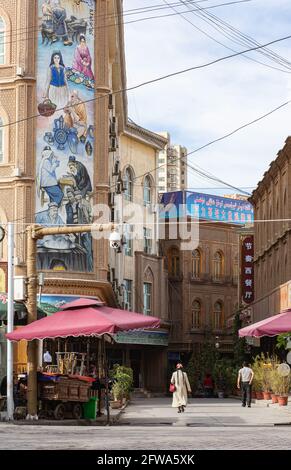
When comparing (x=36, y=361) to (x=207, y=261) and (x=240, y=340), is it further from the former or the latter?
(x=207, y=261)

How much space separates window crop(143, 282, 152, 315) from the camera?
6650cm

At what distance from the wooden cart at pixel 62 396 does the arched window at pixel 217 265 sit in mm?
53550

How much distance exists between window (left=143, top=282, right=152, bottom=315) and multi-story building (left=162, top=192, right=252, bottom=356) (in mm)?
7334

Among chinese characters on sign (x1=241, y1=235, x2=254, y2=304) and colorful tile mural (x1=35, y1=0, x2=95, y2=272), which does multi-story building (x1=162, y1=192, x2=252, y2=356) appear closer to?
chinese characters on sign (x1=241, y1=235, x2=254, y2=304)

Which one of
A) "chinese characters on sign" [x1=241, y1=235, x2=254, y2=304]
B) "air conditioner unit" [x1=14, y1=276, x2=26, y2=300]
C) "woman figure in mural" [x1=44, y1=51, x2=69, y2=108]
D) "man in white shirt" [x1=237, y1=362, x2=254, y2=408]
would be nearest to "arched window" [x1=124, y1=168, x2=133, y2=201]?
"chinese characters on sign" [x1=241, y1=235, x2=254, y2=304]

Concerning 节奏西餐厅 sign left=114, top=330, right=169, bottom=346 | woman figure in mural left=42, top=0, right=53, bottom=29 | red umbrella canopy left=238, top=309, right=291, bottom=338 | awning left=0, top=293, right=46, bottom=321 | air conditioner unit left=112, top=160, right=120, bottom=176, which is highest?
woman figure in mural left=42, top=0, right=53, bottom=29

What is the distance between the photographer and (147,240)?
6750 centimetres

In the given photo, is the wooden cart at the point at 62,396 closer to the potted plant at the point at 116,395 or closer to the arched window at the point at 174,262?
the potted plant at the point at 116,395

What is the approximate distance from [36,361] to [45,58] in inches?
757

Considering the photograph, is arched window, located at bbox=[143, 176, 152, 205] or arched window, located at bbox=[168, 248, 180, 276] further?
arched window, located at bbox=[168, 248, 180, 276]

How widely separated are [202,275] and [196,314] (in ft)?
9.97

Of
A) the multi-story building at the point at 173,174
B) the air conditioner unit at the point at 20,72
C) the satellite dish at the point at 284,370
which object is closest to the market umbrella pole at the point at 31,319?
the satellite dish at the point at 284,370
